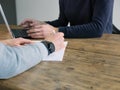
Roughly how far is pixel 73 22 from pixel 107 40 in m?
0.45

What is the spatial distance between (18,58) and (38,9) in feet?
7.87

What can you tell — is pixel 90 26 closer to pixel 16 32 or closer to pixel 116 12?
pixel 16 32

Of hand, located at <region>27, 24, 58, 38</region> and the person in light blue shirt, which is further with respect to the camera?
hand, located at <region>27, 24, 58, 38</region>

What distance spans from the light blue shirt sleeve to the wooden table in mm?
26

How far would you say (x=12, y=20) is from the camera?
10.7ft

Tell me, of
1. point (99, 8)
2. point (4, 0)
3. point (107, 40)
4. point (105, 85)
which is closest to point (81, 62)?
point (105, 85)

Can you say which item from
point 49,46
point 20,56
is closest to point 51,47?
point 49,46

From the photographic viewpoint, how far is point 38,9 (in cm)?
329

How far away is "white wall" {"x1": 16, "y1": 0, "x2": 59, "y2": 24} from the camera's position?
322 cm

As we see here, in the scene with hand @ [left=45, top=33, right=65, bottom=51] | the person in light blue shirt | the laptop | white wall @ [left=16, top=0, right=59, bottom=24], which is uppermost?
the person in light blue shirt

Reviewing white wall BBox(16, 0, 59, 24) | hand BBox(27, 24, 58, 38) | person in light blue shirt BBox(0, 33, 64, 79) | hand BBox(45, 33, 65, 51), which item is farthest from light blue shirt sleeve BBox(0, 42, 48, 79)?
white wall BBox(16, 0, 59, 24)

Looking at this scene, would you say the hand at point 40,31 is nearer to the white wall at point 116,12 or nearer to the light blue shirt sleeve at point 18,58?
the light blue shirt sleeve at point 18,58

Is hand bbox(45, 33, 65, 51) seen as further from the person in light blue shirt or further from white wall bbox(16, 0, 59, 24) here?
white wall bbox(16, 0, 59, 24)

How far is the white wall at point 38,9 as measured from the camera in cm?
322
